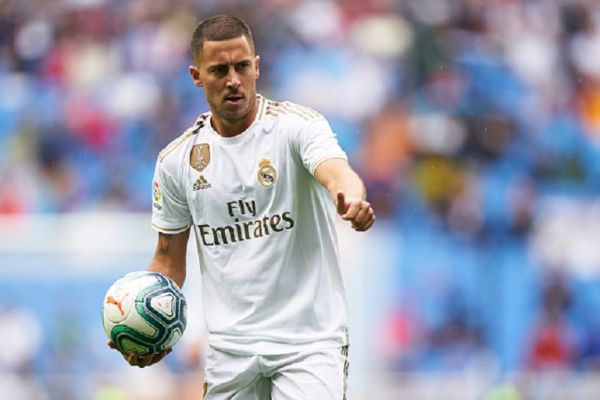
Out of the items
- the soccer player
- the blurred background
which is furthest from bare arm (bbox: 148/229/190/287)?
the blurred background

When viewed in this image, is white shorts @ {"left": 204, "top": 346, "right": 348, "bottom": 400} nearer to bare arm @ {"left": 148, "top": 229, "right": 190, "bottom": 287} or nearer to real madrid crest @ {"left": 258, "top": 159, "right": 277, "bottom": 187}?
bare arm @ {"left": 148, "top": 229, "right": 190, "bottom": 287}

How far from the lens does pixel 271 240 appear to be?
4949mm

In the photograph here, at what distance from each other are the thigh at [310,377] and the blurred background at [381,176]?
18.1 ft

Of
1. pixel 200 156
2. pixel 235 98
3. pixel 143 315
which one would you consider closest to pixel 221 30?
pixel 235 98

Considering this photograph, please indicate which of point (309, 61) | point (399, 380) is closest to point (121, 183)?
point (309, 61)

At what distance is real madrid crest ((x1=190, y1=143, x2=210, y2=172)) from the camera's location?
509 centimetres

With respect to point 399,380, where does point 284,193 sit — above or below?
above

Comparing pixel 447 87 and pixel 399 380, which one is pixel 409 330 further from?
pixel 447 87

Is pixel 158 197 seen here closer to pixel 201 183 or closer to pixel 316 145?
pixel 201 183

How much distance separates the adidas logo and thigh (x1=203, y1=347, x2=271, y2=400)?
0.69m

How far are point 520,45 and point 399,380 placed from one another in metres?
4.48

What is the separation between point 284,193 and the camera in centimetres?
495

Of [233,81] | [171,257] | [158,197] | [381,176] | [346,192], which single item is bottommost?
[171,257]

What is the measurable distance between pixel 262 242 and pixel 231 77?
69cm
